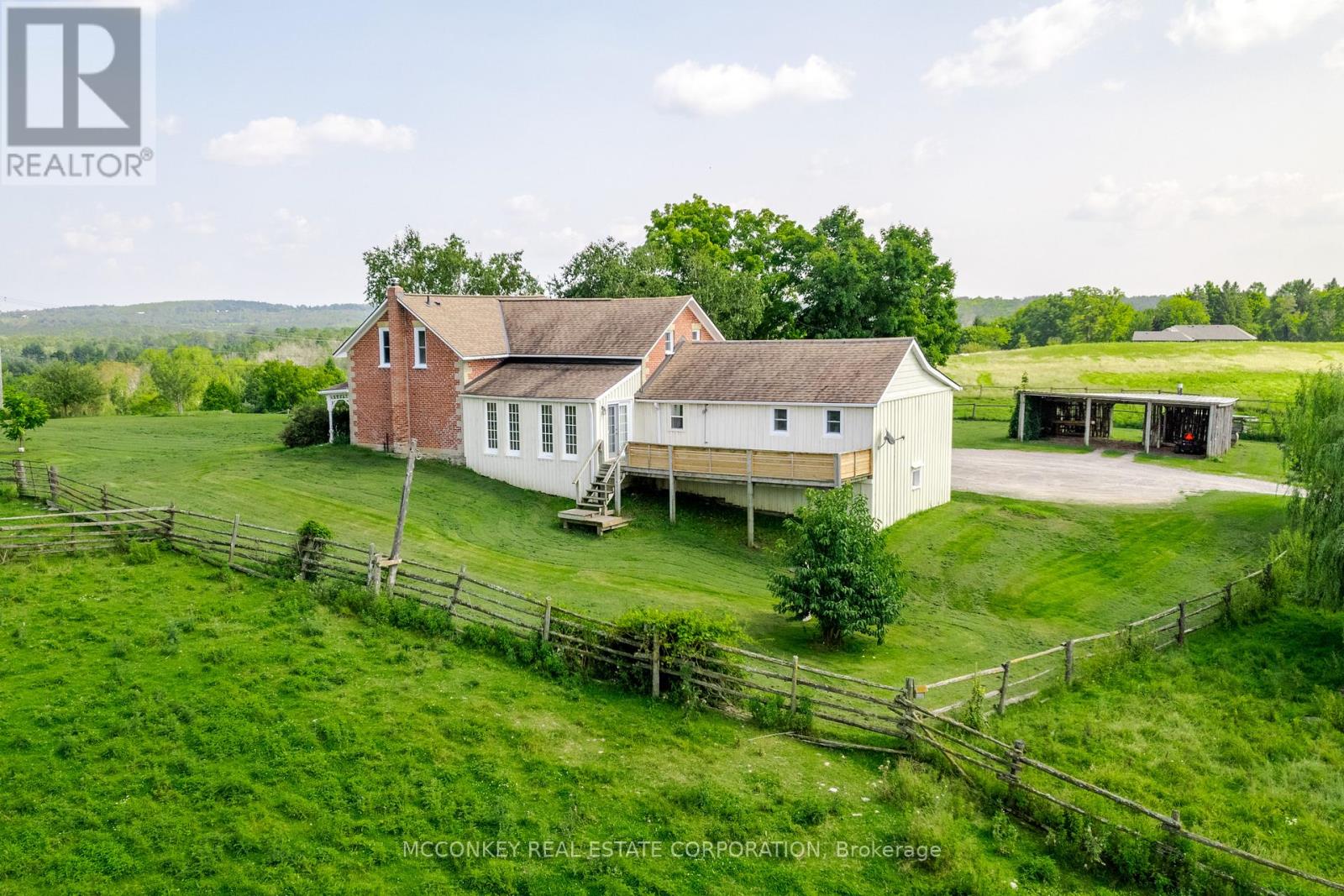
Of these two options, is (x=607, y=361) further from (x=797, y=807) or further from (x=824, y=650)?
(x=797, y=807)

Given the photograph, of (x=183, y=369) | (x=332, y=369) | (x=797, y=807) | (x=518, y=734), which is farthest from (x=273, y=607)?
(x=183, y=369)

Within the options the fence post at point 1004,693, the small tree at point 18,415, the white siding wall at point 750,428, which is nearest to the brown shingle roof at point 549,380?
the white siding wall at point 750,428

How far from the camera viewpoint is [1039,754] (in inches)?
599

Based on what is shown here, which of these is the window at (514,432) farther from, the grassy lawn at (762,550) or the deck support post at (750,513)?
the deck support post at (750,513)

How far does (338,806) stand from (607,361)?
22.9m

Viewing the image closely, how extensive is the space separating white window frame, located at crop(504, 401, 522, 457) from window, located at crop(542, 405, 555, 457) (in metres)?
1.01

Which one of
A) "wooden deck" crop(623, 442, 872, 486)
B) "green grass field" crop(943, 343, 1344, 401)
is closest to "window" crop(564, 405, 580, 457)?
"wooden deck" crop(623, 442, 872, 486)

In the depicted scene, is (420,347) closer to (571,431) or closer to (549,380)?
(549,380)

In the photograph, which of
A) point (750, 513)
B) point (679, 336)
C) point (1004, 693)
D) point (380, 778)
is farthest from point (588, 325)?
point (380, 778)

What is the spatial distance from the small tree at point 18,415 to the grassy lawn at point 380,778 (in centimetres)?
2327

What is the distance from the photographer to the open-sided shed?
4262 centimetres

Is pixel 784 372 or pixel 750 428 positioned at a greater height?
pixel 784 372

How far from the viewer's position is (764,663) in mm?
17625

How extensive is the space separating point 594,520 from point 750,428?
623 centimetres
